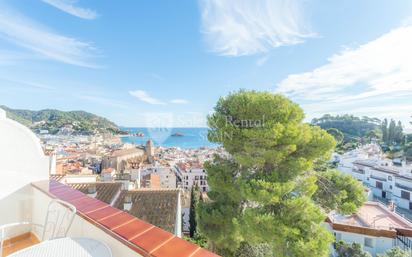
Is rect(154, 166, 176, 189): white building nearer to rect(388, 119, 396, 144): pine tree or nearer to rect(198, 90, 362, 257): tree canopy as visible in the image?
rect(198, 90, 362, 257): tree canopy

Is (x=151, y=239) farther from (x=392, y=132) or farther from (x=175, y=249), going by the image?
(x=392, y=132)

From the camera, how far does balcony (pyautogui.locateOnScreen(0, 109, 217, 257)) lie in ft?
3.97

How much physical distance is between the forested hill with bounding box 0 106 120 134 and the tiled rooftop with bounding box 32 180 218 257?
100 ft

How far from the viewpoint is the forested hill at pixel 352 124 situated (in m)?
46.0

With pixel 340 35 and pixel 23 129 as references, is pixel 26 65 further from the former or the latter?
pixel 340 35

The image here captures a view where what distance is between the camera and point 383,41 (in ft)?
22.5

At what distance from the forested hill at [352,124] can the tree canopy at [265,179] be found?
154 ft

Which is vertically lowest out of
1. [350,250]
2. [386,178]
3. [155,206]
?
[386,178]

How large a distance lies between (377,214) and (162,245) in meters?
12.0

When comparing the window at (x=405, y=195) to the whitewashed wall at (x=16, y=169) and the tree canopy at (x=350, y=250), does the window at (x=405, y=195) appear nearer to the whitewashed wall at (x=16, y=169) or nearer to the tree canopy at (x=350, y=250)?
the tree canopy at (x=350, y=250)

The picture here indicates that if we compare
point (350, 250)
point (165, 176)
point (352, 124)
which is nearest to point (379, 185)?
point (350, 250)

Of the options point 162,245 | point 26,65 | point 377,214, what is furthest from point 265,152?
point 26,65

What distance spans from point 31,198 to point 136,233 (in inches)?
72.2

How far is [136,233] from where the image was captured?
1.01 meters
